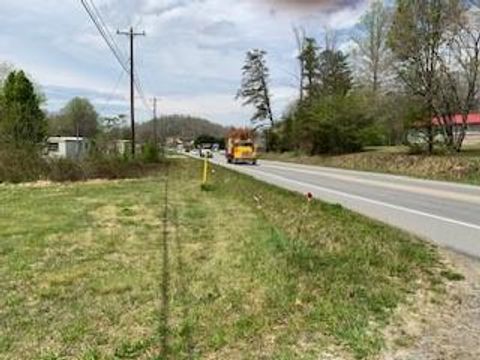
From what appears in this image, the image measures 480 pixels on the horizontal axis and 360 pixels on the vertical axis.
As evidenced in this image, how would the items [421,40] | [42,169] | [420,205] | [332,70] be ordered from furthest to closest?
[332,70] → [421,40] → [42,169] → [420,205]

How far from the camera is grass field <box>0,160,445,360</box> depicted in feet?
19.0

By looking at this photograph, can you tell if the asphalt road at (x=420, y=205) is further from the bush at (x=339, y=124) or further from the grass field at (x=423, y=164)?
the bush at (x=339, y=124)

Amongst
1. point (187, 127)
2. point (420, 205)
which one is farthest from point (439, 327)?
point (187, 127)

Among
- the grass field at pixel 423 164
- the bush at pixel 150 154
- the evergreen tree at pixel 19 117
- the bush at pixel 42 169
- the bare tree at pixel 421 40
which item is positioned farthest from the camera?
the bush at pixel 150 154

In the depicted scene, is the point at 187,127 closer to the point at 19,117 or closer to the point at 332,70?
the point at 332,70

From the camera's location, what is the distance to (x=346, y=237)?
445 inches

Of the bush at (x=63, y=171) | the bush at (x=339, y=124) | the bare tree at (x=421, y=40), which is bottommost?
the bush at (x=63, y=171)

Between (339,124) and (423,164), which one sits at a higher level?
(339,124)

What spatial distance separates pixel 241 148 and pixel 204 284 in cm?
5245

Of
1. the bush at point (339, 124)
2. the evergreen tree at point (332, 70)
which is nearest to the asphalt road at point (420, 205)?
the bush at point (339, 124)

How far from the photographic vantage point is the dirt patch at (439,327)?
558 cm

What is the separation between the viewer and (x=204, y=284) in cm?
795

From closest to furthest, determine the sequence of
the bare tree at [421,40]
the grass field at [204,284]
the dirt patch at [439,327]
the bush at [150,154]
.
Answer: the dirt patch at [439,327] < the grass field at [204,284] < the bare tree at [421,40] < the bush at [150,154]

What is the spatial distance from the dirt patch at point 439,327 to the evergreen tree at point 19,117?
29.5 metres
